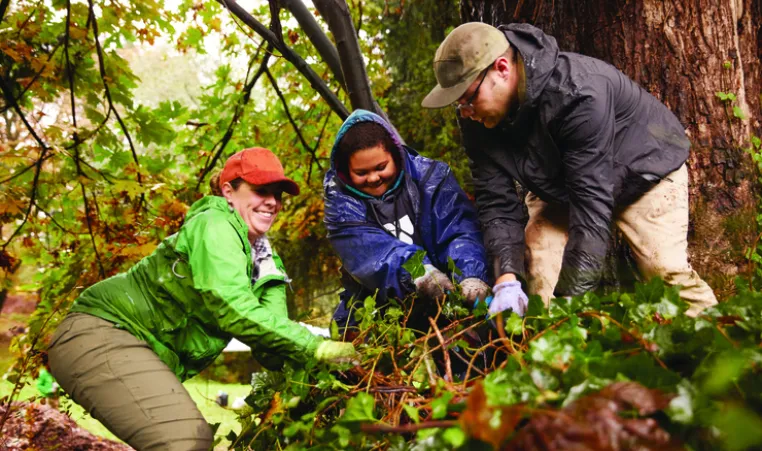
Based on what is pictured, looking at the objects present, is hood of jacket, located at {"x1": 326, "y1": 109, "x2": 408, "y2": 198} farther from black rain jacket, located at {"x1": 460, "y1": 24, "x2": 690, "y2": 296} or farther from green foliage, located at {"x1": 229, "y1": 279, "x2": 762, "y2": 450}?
green foliage, located at {"x1": 229, "y1": 279, "x2": 762, "y2": 450}

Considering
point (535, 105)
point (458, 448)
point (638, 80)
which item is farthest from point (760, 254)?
point (458, 448)

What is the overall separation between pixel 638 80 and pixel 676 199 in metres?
0.65

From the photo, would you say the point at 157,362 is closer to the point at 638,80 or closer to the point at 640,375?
the point at 640,375

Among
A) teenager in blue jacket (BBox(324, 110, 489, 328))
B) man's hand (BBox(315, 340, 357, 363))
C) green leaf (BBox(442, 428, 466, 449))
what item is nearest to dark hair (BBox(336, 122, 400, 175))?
teenager in blue jacket (BBox(324, 110, 489, 328))

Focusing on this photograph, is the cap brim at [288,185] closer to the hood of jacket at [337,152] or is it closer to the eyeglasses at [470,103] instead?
the hood of jacket at [337,152]

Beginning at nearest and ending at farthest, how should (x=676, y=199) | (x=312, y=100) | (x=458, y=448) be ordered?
(x=458, y=448) → (x=676, y=199) → (x=312, y=100)

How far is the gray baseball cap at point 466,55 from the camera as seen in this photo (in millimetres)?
2174

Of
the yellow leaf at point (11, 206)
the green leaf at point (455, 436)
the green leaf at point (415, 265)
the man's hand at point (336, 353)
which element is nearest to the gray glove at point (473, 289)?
the green leaf at point (415, 265)

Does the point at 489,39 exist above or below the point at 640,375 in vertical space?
above

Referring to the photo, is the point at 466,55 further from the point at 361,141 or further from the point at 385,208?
the point at 385,208

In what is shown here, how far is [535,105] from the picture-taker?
218 cm

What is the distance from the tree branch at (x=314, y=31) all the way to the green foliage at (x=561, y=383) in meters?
2.07

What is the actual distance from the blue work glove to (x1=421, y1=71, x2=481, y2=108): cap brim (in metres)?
0.75

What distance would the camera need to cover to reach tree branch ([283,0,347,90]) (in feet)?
10.0
